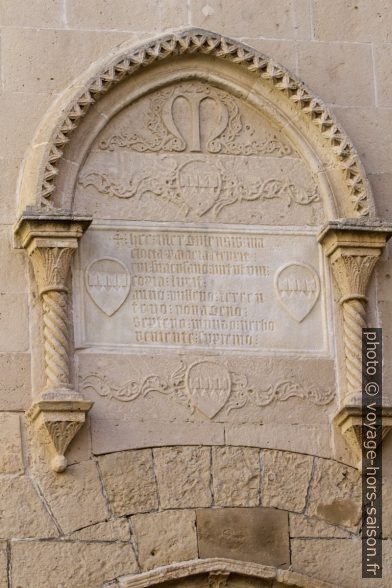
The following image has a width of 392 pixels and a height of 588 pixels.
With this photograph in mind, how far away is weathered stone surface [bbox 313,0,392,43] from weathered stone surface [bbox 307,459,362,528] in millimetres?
2618

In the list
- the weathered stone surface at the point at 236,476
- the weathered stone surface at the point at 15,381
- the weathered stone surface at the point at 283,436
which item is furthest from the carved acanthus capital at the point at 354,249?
the weathered stone surface at the point at 15,381

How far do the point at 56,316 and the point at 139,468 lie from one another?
954 millimetres

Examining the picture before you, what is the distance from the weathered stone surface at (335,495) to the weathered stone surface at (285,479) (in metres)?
0.06

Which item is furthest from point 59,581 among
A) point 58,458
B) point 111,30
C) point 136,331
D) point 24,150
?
point 111,30

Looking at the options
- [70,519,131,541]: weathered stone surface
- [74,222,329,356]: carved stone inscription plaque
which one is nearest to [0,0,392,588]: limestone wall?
[70,519,131,541]: weathered stone surface

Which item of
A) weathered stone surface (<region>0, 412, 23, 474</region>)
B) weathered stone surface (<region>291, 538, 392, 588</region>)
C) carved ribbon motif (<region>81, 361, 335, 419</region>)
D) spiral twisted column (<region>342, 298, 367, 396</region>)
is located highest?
spiral twisted column (<region>342, 298, 367, 396</region>)

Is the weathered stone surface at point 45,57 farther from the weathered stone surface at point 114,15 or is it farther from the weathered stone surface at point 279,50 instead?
Answer: the weathered stone surface at point 279,50

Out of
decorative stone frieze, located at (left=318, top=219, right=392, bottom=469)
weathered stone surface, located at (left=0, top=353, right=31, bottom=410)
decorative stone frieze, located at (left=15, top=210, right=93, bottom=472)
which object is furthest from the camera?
decorative stone frieze, located at (left=318, top=219, right=392, bottom=469)

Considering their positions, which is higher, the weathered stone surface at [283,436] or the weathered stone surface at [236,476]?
the weathered stone surface at [283,436]

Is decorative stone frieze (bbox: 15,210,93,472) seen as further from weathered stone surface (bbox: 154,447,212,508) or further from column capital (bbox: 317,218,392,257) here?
column capital (bbox: 317,218,392,257)

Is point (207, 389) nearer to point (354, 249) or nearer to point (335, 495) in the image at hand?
point (335, 495)

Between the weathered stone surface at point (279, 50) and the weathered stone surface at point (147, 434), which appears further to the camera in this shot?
the weathered stone surface at point (279, 50)

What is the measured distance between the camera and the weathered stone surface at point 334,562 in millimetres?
11281

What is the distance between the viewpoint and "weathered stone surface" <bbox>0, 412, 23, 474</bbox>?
11.2m
